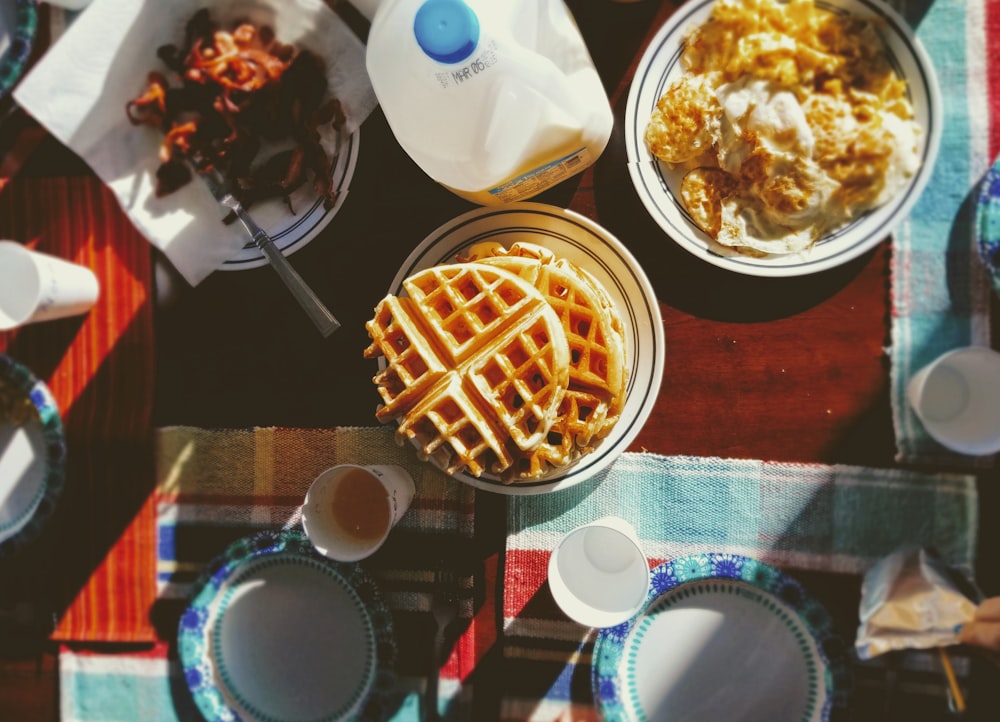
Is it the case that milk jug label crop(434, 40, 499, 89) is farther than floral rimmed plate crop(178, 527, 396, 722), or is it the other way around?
floral rimmed plate crop(178, 527, 396, 722)

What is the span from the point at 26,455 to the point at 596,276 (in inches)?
52.3

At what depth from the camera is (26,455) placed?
1522mm

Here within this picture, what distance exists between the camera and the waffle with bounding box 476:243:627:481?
121cm

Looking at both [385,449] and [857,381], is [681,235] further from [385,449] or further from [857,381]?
[385,449]


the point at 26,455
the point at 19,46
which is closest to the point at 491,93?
the point at 19,46

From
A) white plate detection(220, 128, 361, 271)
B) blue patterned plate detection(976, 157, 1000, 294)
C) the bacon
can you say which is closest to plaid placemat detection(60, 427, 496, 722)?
white plate detection(220, 128, 361, 271)

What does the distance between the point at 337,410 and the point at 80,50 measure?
851 mm

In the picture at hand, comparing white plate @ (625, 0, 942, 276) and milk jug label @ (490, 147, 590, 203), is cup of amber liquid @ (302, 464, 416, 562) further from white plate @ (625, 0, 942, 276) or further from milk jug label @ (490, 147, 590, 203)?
white plate @ (625, 0, 942, 276)

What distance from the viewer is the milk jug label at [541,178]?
1.23 meters

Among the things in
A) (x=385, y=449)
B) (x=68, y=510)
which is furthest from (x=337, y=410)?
(x=68, y=510)

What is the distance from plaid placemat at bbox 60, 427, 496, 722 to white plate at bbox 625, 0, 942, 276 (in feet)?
2.31

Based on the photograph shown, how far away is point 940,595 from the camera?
126 cm

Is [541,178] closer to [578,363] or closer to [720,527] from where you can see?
[578,363]

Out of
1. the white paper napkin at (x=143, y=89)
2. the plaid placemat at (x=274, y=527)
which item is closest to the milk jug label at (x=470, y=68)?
the white paper napkin at (x=143, y=89)
